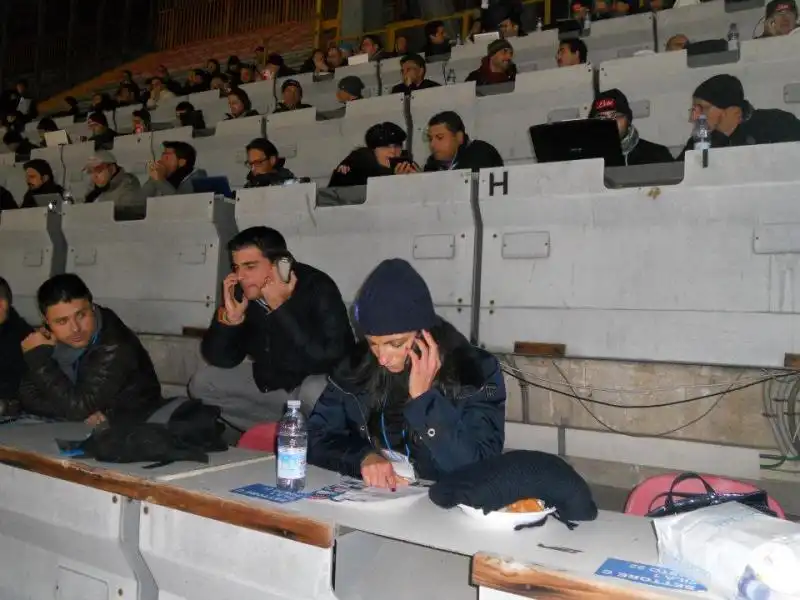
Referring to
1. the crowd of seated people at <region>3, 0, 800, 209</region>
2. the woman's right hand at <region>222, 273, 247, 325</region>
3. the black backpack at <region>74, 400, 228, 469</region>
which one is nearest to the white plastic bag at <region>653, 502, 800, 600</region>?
the black backpack at <region>74, 400, 228, 469</region>

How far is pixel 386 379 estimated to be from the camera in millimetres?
1814

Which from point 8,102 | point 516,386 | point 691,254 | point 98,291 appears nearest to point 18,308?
point 98,291

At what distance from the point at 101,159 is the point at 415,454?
4633mm

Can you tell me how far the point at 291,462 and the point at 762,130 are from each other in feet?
8.68

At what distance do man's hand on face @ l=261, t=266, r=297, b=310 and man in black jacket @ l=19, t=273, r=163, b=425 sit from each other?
54cm

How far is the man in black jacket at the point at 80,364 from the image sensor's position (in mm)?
2502

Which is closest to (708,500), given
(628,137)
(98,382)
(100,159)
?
(98,382)

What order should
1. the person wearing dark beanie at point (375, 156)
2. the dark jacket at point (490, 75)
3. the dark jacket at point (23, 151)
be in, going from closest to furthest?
the person wearing dark beanie at point (375, 156)
the dark jacket at point (490, 75)
the dark jacket at point (23, 151)

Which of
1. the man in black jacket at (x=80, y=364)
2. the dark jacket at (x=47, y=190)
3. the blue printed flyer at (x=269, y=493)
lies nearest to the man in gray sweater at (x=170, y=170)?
the dark jacket at (x=47, y=190)

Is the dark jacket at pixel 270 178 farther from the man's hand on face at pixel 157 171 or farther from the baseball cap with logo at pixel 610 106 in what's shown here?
the baseball cap with logo at pixel 610 106

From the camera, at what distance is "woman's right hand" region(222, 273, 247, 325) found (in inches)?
107

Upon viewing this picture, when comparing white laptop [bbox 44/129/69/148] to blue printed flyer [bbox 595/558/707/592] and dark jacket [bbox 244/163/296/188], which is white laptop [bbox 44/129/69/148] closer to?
dark jacket [bbox 244/163/296/188]

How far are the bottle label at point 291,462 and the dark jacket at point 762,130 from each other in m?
2.29

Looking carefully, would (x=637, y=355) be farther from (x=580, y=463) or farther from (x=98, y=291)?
(x=98, y=291)
